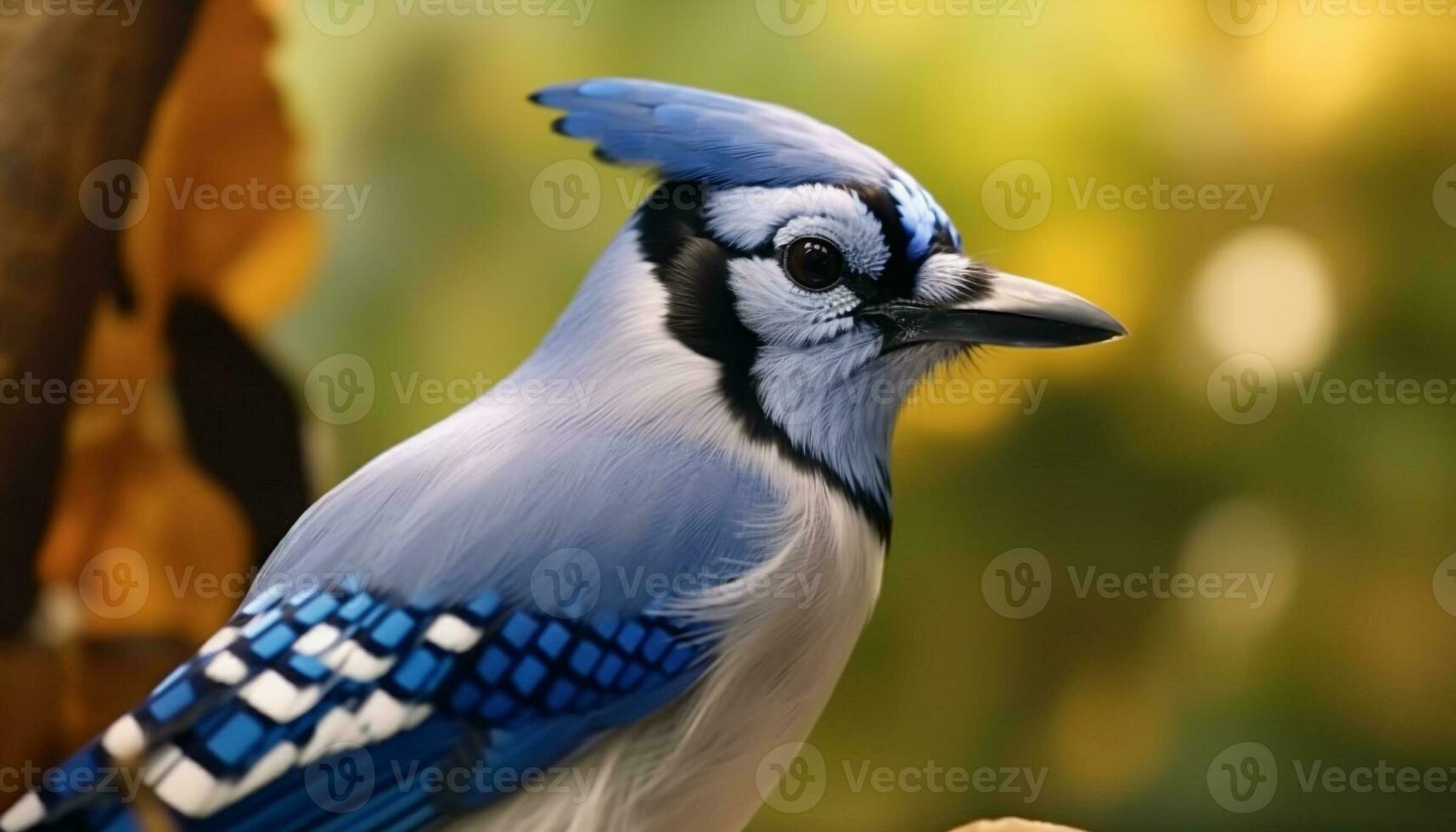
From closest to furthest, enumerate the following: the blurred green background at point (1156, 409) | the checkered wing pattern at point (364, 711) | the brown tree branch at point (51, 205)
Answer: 1. the checkered wing pattern at point (364, 711)
2. the blurred green background at point (1156, 409)
3. the brown tree branch at point (51, 205)

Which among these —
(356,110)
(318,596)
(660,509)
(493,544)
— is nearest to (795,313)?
(660,509)

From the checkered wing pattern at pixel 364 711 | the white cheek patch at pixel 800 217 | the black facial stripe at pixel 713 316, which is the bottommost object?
the checkered wing pattern at pixel 364 711

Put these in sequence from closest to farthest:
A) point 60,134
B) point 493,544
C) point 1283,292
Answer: point 493,544 < point 1283,292 < point 60,134

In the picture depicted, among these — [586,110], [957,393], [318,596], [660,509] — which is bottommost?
[318,596]

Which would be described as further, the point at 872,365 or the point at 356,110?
the point at 356,110

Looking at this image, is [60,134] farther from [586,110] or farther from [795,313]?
[795,313]

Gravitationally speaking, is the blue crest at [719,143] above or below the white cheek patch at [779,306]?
above

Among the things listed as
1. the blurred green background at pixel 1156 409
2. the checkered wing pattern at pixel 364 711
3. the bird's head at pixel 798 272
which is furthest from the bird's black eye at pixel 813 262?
the blurred green background at pixel 1156 409

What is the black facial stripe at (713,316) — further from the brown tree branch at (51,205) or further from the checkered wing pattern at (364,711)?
the brown tree branch at (51,205)
